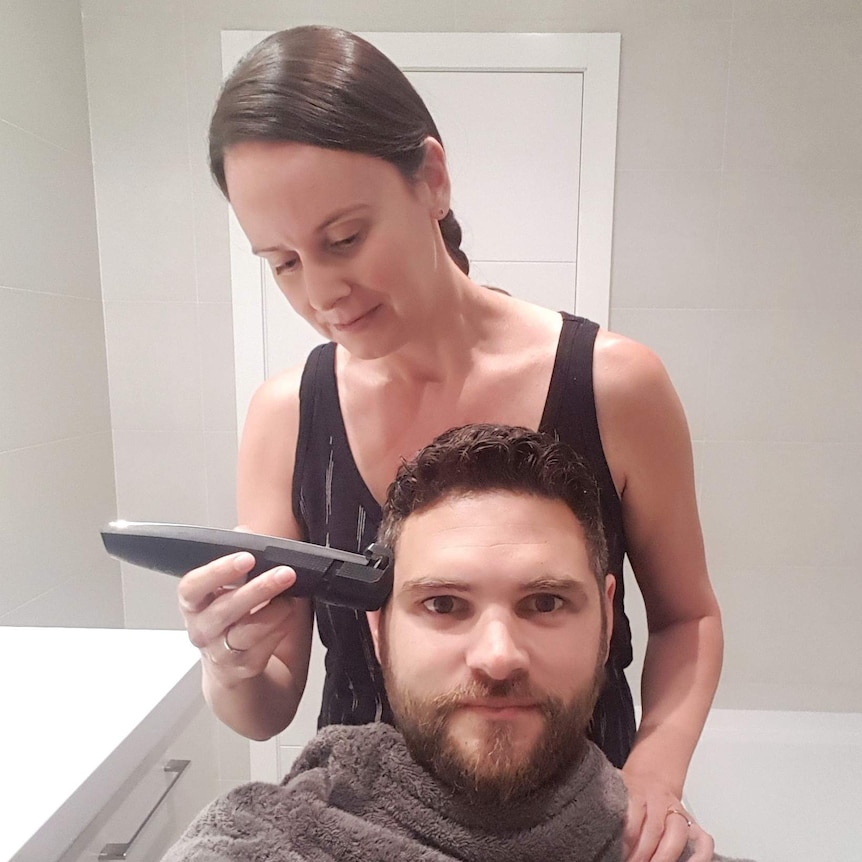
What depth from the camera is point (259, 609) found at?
0.46 m

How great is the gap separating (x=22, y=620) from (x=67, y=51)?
3.41 feet

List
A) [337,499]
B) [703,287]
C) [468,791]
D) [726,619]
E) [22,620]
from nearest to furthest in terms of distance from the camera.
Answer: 1. [468,791]
2. [337,499]
3. [22,620]
4. [703,287]
5. [726,619]

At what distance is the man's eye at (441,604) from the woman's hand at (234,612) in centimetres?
11

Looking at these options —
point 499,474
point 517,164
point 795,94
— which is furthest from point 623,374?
point 795,94

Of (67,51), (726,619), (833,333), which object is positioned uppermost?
(67,51)

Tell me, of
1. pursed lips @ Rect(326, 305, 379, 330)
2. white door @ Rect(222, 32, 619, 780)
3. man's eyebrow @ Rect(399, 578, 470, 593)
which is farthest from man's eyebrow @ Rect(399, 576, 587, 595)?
white door @ Rect(222, 32, 619, 780)

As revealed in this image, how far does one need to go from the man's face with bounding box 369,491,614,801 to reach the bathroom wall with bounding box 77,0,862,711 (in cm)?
87

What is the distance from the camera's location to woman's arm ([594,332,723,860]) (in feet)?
1.75

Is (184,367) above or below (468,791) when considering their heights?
above

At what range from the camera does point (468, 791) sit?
47cm

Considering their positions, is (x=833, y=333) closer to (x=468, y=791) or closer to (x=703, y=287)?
(x=703, y=287)

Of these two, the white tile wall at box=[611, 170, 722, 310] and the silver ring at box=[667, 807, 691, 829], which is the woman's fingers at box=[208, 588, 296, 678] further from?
the white tile wall at box=[611, 170, 722, 310]

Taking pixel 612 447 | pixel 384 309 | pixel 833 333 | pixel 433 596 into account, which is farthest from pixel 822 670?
pixel 384 309

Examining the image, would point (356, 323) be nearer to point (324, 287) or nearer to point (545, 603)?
point (324, 287)
